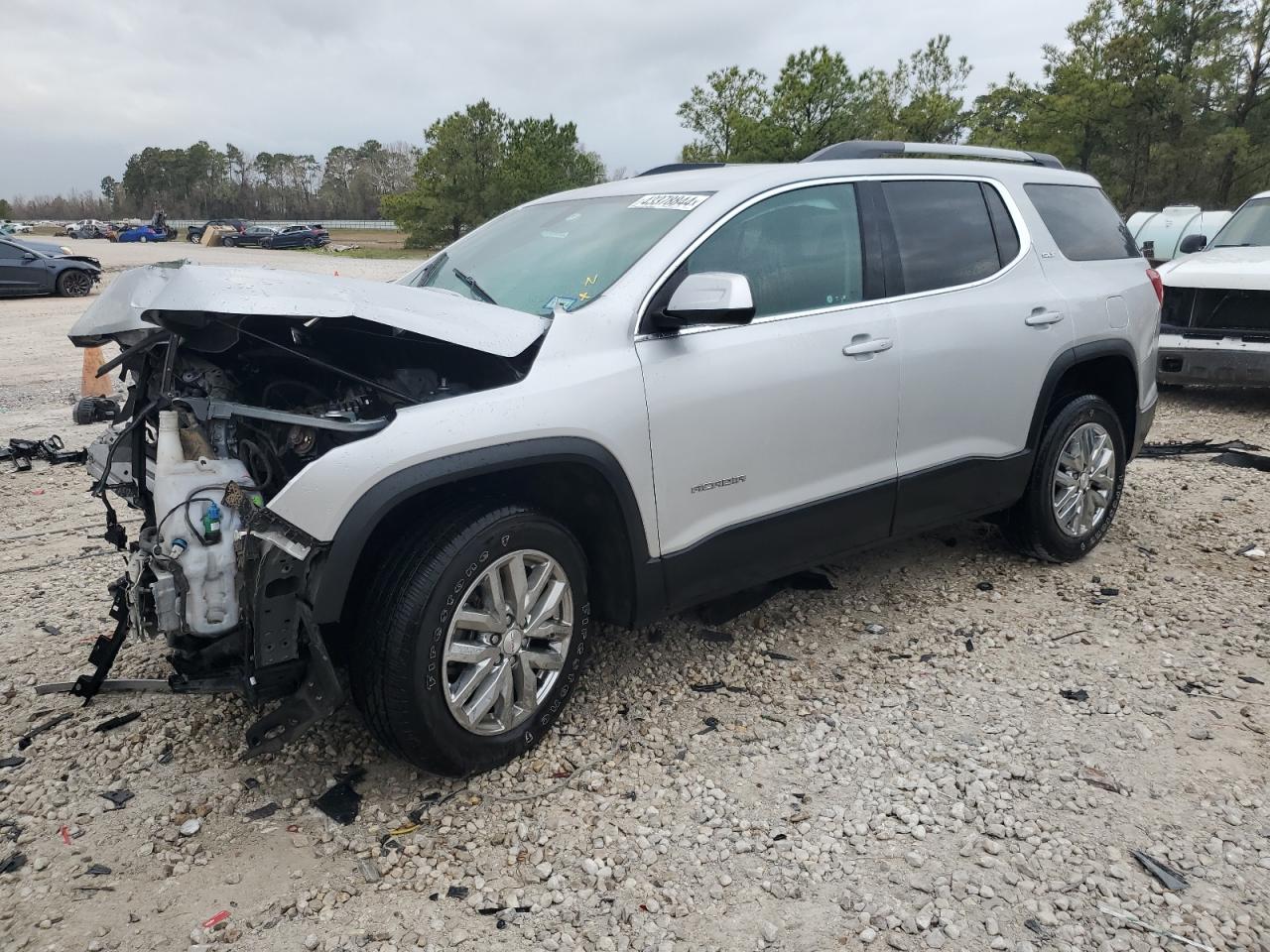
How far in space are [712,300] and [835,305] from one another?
869 millimetres

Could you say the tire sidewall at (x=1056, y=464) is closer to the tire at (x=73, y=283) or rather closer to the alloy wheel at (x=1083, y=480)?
the alloy wheel at (x=1083, y=480)

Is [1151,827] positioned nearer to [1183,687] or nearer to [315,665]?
[1183,687]

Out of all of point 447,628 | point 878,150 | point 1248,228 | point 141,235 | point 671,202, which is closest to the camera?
point 447,628

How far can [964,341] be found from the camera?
3.87 m

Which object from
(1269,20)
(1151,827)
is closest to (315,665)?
(1151,827)

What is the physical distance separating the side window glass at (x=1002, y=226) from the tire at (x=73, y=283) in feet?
70.7

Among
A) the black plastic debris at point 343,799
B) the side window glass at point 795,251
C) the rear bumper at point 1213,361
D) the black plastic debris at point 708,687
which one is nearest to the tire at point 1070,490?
the side window glass at point 795,251

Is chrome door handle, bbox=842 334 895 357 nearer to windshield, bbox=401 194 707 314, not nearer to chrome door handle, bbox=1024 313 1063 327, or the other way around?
windshield, bbox=401 194 707 314

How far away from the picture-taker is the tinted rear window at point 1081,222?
4.44 metres

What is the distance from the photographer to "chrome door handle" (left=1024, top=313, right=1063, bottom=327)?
4.12 meters

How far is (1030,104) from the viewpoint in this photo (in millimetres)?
35062

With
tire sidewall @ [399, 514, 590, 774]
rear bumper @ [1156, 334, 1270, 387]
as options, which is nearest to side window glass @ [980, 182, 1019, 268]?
tire sidewall @ [399, 514, 590, 774]

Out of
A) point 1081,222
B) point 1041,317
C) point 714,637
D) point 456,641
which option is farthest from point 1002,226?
point 456,641

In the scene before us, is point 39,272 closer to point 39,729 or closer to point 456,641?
point 39,729
